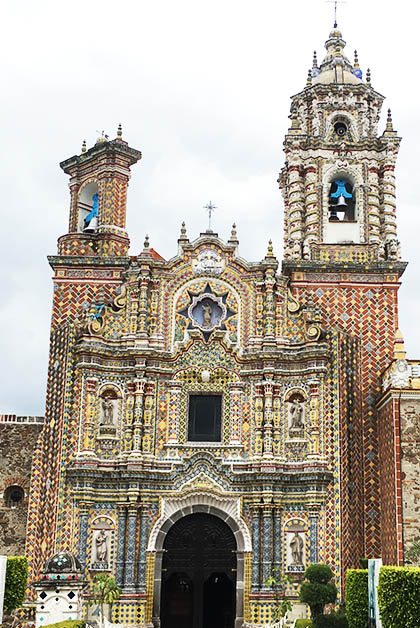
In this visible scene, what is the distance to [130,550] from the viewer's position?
90.6 ft

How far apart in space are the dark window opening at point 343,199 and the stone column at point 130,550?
40.0 ft

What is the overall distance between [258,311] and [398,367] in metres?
5.18

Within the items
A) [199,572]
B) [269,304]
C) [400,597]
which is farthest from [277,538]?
[400,597]

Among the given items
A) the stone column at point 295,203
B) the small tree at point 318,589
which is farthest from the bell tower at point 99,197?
the small tree at point 318,589

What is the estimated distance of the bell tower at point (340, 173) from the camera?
31250 mm

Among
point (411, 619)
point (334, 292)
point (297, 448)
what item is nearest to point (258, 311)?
point (334, 292)

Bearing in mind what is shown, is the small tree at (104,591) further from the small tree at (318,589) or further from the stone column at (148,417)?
the small tree at (318,589)

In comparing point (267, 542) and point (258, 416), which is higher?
point (258, 416)

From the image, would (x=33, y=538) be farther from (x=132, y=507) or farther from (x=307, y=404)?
(x=307, y=404)

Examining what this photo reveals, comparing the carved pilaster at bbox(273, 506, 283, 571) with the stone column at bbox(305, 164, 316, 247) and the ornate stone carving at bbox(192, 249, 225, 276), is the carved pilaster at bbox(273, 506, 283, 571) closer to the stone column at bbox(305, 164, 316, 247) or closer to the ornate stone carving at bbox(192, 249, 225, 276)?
the ornate stone carving at bbox(192, 249, 225, 276)

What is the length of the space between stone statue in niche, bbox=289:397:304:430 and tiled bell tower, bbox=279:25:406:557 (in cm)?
152

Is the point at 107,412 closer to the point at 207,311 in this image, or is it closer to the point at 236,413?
the point at 236,413

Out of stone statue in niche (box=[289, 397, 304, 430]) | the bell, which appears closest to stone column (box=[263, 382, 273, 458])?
stone statue in niche (box=[289, 397, 304, 430])

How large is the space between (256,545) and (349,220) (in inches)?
451
